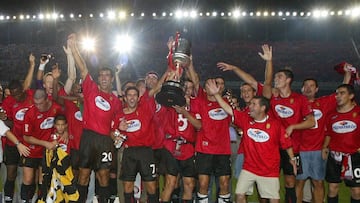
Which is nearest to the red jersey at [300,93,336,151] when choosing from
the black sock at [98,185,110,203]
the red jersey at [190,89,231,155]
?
the red jersey at [190,89,231,155]

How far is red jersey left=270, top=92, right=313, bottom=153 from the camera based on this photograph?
5.26 metres


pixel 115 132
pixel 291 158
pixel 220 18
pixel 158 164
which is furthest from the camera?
pixel 220 18

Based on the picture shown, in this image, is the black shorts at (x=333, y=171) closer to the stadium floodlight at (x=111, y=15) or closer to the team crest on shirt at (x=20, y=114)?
the team crest on shirt at (x=20, y=114)

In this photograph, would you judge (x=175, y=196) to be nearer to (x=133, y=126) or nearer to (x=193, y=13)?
(x=133, y=126)

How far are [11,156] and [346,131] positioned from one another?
14.7 feet

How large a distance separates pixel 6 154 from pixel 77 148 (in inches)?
42.2

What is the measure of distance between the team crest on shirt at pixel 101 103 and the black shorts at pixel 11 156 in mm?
1507

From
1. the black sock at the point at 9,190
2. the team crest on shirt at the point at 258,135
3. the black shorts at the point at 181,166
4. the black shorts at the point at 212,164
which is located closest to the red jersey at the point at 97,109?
the black shorts at the point at 181,166

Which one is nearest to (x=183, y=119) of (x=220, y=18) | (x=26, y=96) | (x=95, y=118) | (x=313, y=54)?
(x=95, y=118)

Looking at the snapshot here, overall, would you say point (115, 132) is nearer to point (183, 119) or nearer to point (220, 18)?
point (183, 119)

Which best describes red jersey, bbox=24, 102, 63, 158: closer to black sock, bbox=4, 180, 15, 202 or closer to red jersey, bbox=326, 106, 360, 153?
black sock, bbox=4, 180, 15, 202

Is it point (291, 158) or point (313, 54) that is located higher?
point (313, 54)

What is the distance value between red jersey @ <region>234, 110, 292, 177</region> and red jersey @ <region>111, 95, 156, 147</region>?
4.11 ft

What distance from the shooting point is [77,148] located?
19.1ft
